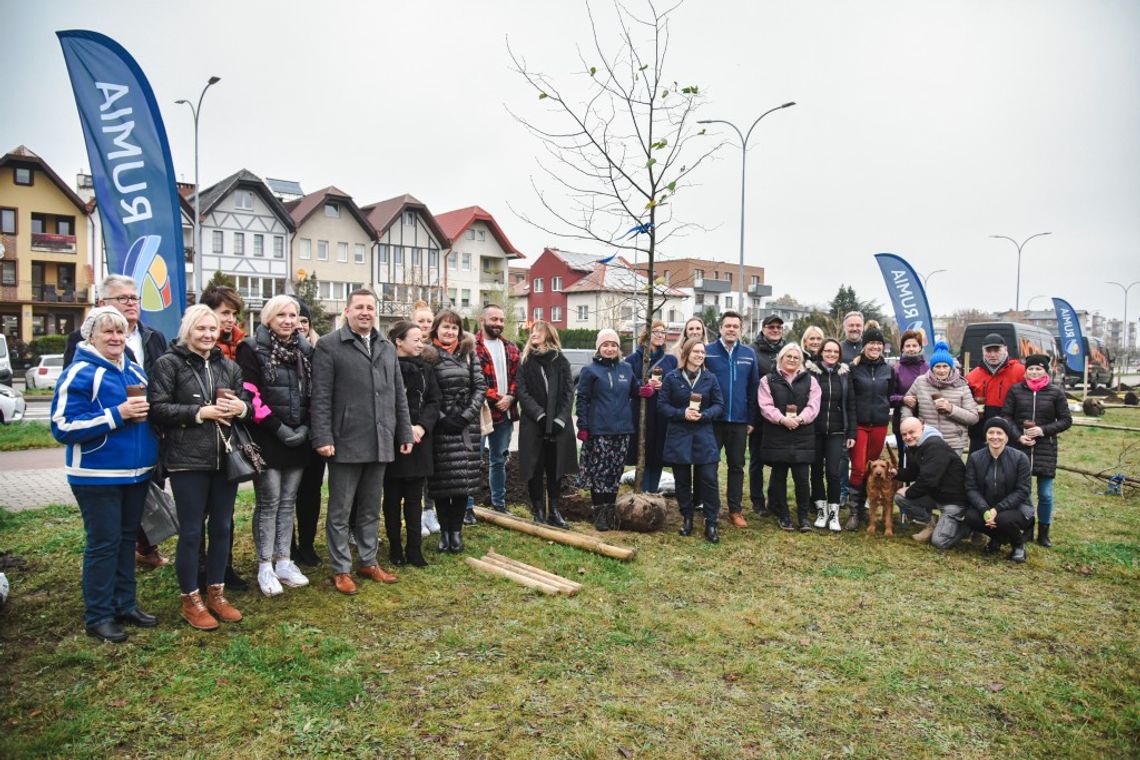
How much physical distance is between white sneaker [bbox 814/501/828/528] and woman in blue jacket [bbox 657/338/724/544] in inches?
55.9

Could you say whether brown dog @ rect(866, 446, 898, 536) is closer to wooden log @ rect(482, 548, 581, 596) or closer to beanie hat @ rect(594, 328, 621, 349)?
beanie hat @ rect(594, 328, 621, 349)

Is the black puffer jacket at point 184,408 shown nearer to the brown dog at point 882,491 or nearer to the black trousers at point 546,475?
the black trousers at point 546,475

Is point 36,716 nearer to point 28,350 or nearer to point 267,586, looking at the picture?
point 267,586

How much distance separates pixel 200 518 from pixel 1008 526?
6.89 m

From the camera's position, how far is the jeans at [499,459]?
7.77 metres

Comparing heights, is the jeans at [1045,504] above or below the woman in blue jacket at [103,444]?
below

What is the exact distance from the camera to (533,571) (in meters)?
5.83

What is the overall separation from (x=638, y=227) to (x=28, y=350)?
38653mm

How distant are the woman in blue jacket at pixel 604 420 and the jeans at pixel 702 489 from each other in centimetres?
63

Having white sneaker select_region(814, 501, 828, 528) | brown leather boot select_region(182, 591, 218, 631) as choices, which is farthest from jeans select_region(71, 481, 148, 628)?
white sneaker select_region(814, 501, 828, 528)

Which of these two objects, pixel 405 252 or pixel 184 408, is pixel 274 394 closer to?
pixel 184 408

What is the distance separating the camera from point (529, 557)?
6.34m

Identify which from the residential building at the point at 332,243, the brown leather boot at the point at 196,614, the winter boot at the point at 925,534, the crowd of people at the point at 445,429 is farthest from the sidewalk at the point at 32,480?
the residential building at the point at 332,243

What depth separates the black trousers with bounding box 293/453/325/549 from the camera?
5594mm
